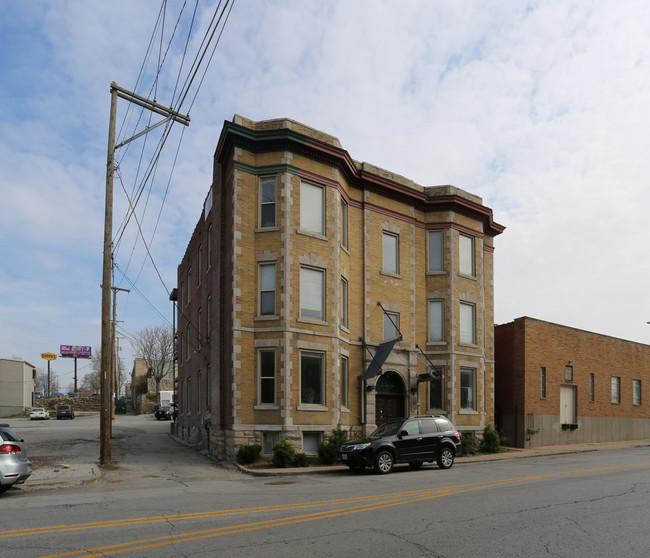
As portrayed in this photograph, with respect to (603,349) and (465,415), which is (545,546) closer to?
(465,415)

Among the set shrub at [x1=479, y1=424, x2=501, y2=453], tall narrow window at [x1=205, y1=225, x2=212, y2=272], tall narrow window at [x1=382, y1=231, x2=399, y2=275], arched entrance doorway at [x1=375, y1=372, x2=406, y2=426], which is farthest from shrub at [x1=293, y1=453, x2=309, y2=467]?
shrub at [x1=479, y1=424, x2=501, y2=453]

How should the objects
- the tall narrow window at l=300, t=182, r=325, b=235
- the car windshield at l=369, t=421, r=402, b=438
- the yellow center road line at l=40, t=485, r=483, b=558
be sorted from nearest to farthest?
1. the yellow center road line at l=40, t=485, r=483, b=558
2. the car windshield at l=369, t=421, r=402, b=438
3. the tall narrow window at l=300, t=182, r=325, b=235

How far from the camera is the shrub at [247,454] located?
807 inches

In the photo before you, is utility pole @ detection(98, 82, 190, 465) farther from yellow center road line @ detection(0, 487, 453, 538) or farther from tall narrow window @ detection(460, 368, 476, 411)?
tall narrow window @ detection(460, 368, 476, 411)

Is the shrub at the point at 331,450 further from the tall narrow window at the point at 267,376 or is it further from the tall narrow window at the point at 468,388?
the tall narrow window at the point at 468,388

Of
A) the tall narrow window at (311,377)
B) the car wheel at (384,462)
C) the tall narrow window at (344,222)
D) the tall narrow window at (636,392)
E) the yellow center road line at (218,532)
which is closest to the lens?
the yellow center road line at (218,532)

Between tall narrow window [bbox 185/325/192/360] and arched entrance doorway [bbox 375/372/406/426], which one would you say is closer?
arched entrance doorway [bbox 375/372/406/426]

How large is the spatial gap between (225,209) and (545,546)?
18515mm

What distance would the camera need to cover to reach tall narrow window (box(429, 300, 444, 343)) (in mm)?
28203

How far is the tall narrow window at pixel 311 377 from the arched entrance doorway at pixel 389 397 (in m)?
4.13

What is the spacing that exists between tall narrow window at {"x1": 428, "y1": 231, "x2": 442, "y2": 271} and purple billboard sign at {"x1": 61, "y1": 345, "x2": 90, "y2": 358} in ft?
331

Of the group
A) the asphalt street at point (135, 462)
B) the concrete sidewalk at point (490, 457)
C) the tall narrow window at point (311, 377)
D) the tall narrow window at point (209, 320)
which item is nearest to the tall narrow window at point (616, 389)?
the concrete sidewalk at point (490, 457)

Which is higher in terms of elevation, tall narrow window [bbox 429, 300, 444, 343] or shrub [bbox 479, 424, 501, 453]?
tall narrow window [bbox 429, 300, 444, 343]

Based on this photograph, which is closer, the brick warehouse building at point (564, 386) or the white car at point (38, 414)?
the brick warehouse building at point (564, 386)
